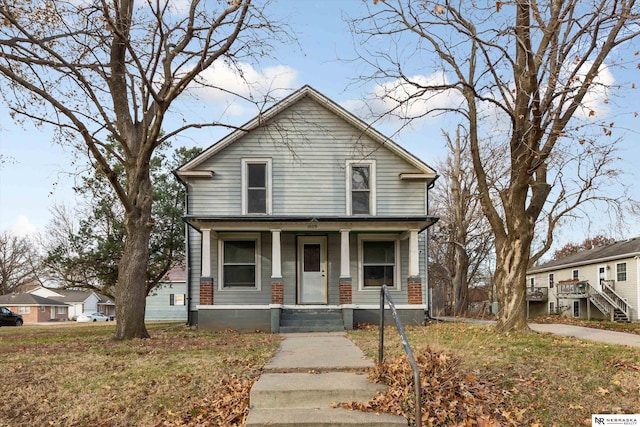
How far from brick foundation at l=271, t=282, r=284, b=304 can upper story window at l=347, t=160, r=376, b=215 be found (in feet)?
10.5

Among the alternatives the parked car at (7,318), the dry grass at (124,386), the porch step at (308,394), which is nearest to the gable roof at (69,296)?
the parked car at (7,318)

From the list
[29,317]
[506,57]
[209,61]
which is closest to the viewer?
[506,57]

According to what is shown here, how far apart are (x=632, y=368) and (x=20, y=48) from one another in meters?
11.7

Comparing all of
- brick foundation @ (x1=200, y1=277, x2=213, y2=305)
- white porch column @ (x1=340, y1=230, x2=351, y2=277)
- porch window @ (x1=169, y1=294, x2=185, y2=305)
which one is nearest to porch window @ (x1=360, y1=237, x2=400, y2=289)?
white porch column @ (x1=340, y1=230, x2=351, y2=277)

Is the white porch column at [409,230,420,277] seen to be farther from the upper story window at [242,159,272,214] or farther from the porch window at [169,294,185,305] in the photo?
the porch window at [169,294,185,305]

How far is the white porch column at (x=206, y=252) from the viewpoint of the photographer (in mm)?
14062

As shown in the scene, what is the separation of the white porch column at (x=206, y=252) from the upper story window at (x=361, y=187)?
424 cm

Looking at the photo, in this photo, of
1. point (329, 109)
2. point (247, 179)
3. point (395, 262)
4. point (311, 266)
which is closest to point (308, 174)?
point (247, 179)

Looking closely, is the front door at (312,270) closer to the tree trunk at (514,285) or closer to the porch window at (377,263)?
the porch window at (377,263)

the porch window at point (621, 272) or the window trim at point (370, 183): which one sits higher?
the window trim at point (370, 183)

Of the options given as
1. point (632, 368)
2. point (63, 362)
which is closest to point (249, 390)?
point (63, 362)

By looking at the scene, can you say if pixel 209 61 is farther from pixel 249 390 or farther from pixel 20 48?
pixel 249 390

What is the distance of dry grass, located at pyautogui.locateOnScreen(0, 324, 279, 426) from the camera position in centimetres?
544

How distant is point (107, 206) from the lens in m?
23.9
